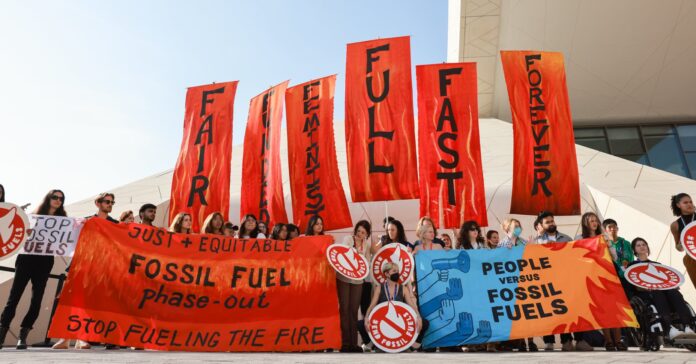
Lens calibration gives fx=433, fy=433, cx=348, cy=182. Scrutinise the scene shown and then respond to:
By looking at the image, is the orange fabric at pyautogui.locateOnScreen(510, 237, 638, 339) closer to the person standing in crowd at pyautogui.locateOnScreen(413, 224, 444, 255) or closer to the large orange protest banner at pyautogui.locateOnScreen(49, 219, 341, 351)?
the person standing in crowd at pyautogui.locateOnScreen(413, 224, 444, 255)

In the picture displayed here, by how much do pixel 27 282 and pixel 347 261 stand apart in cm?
352

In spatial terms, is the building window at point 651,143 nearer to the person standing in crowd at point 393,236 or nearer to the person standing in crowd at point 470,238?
the person standing in crowd at point 470,238

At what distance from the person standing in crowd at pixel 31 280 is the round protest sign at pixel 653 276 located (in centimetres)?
657

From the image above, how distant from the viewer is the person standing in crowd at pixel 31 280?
14.7 ft

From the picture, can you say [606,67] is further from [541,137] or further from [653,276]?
[653,276]

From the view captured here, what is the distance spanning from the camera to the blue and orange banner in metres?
4.80

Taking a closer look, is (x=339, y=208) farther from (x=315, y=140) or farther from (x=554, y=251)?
(x=554, y=251)

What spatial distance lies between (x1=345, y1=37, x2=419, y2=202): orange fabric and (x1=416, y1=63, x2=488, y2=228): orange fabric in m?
0.25

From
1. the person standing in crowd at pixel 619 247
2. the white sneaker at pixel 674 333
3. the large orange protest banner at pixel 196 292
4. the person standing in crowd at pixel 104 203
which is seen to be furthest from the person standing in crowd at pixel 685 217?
the person standing in crowd at pixel 104 203

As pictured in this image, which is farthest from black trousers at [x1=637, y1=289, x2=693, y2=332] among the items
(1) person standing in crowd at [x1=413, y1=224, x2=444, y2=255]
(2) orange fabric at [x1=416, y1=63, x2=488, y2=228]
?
(2) orange fabric at [x1=416, y1=63, x2=488, y2=228]

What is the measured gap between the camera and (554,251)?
5293 mm

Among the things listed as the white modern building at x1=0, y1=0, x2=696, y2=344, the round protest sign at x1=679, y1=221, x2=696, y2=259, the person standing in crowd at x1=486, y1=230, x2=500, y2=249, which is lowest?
the round protest sign at x1=679, y1=221, x2=696, y2=259

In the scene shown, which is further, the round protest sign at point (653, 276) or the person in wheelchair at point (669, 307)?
the round protest sign at point (653, 276)

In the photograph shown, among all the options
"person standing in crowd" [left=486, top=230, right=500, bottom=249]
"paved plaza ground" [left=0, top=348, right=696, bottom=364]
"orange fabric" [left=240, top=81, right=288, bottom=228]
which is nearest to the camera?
"paved plaza ground" [left=0, top=348, right=696, bottom=364]
